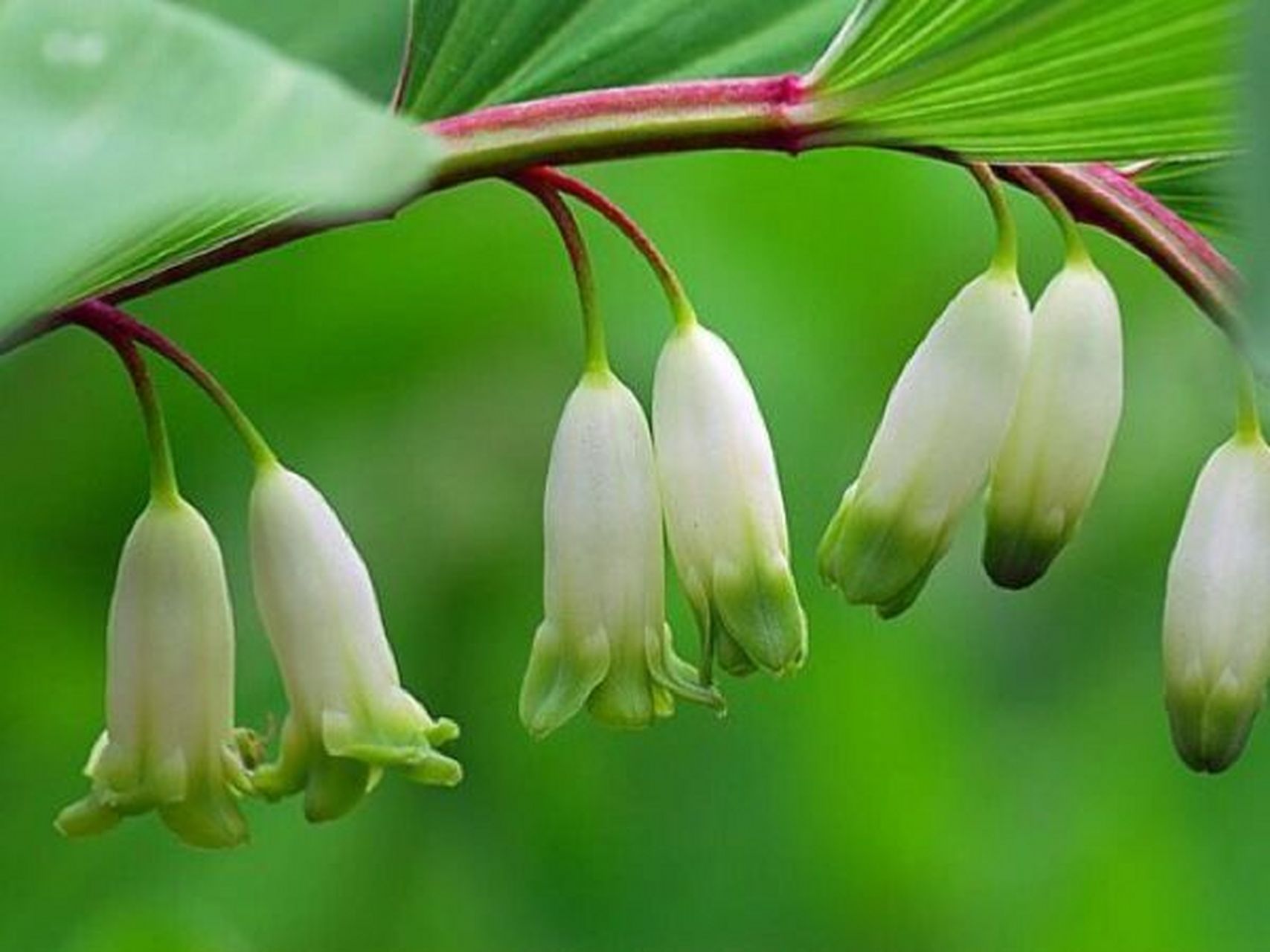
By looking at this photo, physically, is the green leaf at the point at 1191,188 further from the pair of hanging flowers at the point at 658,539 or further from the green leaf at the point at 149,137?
the green leaf at the point at 149,137

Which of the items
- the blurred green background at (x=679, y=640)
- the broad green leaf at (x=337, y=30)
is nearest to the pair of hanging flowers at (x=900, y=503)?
the broad green leaf at (x=337, y=30)

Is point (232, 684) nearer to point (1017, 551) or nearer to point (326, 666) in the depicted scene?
point (326, 666)

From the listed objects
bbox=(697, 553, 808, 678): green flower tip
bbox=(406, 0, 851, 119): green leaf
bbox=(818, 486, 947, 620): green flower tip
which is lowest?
bbox=(697, 553, 808, 678): green flower tip

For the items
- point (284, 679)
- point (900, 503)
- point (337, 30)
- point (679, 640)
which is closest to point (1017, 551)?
point (900, 503)

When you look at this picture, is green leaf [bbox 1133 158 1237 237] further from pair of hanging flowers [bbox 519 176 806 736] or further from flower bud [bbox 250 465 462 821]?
flower bud [bbox 250 465 462 821]

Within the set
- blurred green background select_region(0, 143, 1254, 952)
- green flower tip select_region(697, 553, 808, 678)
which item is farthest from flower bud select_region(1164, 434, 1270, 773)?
blurred green background select_region(0, 143, 1254, 952)

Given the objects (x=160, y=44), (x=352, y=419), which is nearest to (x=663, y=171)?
(x=352, y=419)
